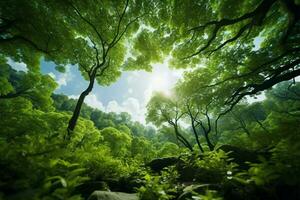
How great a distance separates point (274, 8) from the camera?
35.4ft

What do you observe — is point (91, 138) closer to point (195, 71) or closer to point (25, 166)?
point (195, 71)

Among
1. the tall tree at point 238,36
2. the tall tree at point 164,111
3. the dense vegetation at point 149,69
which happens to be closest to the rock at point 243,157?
the dense vegetation at point 149,69

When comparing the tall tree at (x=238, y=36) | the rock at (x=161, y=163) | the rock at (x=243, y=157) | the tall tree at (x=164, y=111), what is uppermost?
the tall tree at (x=164, y=111)

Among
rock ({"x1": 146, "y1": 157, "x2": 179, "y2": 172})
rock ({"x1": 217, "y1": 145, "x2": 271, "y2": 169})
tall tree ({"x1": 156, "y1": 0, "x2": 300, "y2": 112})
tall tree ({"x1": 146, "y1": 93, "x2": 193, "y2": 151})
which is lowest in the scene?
rock ({"x1": 217, "y1": 145, "x2": 271, "y2": 169})

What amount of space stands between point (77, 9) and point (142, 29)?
4.10 meters

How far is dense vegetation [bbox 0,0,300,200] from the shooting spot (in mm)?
3326

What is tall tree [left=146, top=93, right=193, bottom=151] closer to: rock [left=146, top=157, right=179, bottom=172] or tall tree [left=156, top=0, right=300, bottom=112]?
tall tree [left=156, top=0, right=300, bottom=112]

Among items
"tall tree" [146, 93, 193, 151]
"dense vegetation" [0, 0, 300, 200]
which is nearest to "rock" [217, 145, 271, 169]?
"dense vegetation" [0, 0, 300, 200]

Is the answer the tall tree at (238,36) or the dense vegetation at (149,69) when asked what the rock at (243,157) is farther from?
the tall tree at (238,36)

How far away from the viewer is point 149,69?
14.4m

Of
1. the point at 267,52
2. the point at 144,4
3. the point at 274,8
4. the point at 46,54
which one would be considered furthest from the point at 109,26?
the point at 267,52

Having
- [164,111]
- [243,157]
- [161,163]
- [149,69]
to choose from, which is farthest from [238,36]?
[164,111]

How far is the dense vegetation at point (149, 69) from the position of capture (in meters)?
3.33

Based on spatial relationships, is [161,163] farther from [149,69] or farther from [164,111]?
[164,111]
